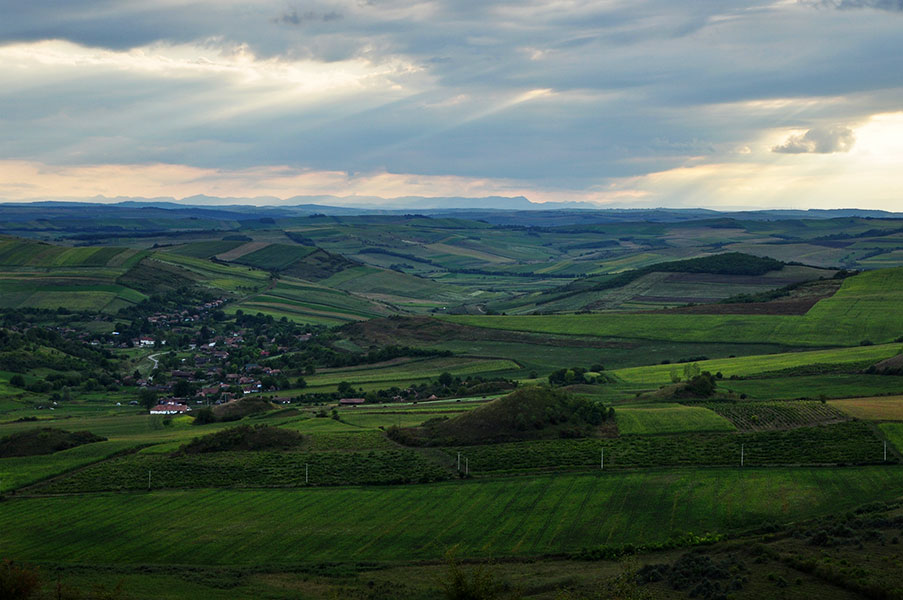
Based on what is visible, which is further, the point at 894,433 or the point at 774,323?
the point at 774,323

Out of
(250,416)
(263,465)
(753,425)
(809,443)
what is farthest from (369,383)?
(809,443)

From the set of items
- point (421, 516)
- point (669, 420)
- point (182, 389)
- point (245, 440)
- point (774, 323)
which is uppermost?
point (774, 323)

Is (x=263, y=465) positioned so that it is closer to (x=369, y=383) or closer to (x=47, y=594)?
(x=47, y=594)

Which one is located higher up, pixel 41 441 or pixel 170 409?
pixel 41 441

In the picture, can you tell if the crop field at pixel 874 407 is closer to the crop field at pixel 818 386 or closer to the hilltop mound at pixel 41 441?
the crop field at pixel 818 386

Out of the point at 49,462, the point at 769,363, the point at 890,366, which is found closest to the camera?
the point at 49,462

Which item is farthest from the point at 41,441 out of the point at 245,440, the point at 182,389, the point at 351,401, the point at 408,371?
the point at 408,371

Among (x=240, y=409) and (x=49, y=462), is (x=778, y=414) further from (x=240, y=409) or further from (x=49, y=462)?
(x=49, y=462)
